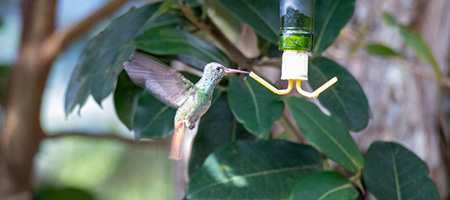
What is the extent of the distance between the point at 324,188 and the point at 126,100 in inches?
15.2

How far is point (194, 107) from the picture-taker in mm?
558

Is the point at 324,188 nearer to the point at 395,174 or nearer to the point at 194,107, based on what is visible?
the point at 395,174

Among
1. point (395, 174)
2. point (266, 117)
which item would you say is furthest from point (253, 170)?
point (395, 174)

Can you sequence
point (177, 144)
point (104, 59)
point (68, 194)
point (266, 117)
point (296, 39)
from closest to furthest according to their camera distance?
point (296, 39) < point (177, 144) < point (266, 117) < point (104, 59) < point (68, 194)

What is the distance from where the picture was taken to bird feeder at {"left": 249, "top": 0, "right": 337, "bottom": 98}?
42cm

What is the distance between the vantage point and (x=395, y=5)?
1.49 metres

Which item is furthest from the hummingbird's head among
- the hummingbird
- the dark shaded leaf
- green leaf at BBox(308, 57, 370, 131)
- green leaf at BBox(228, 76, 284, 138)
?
the dark shaded leaf

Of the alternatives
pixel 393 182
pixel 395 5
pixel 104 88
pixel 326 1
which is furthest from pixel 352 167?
pixel 395 5

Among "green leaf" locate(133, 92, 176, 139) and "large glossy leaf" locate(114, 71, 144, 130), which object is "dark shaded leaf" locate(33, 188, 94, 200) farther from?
"green leaf" locate(133, 92, 176, 139)

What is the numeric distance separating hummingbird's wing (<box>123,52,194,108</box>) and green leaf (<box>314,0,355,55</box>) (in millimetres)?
A: 286

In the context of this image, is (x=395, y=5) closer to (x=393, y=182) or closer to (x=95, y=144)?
(x=393, y=182)

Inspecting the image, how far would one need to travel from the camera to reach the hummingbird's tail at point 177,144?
20.4 inches

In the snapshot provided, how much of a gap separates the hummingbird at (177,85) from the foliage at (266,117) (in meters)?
0.13

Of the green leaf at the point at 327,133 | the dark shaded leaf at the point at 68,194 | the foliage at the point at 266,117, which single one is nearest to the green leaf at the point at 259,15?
the foliage at the point at 266,117
